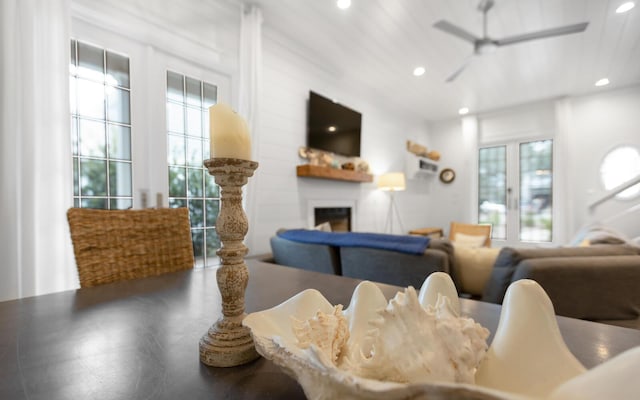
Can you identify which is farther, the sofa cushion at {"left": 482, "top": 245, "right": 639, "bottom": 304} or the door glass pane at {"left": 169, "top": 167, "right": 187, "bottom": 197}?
the door glass pane at {"left": 169, "top": 167, "right": 187, "bottom": 197}

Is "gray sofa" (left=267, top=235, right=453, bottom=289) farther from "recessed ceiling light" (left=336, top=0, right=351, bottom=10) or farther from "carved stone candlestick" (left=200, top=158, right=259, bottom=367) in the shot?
"recessed ceiling light" (left=336, top=0, right=351, bottom=10)

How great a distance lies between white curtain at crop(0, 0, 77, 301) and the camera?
156 cm

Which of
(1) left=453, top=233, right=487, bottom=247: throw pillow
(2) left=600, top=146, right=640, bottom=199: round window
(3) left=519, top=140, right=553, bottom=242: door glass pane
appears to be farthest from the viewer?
(3) left=519, top=140, right=553, bottom=242: door glass pane

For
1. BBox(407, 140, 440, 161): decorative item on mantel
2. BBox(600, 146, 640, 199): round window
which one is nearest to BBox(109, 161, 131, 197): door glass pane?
BBox(407, 140, 440, 161): decorative item on mantel

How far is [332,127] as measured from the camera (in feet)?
12.4

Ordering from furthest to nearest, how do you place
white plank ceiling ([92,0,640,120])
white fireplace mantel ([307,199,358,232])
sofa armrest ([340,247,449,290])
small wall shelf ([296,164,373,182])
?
white fireplace mantel ([307,199,358,232]) → small wall shelf ([296,164,373,182]) → white plank ceiling ([92,0,640,120]) → sofa armrest ([340,247,449,290])

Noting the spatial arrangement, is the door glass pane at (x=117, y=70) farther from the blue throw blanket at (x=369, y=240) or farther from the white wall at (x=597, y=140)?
the white wall at (x=597, y=140)

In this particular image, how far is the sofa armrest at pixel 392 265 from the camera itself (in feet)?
5.06

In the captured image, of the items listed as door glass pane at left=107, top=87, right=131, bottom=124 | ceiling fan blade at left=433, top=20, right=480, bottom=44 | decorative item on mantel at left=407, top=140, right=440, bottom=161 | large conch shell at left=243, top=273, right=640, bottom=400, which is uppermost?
ceiling fan blade at left=433, top=20, right=480, bottom=44

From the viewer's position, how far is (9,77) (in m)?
1.57

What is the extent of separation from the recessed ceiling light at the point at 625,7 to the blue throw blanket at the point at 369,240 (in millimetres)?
3008

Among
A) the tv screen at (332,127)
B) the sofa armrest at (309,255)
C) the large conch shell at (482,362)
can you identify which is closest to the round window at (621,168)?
the tv screen at (332,127)

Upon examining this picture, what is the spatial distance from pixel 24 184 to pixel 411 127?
223 inches

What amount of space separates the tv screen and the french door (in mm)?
3201
